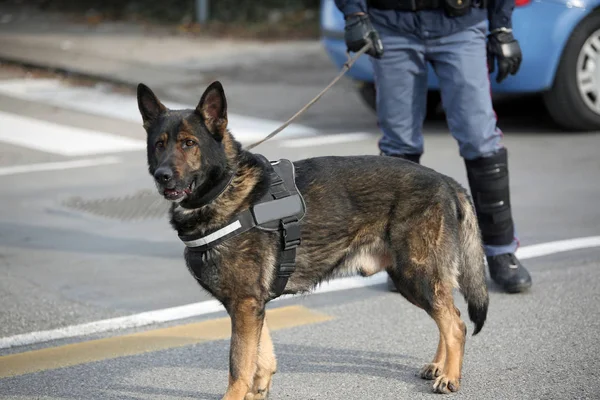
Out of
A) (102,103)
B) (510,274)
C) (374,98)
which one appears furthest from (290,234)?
(102,103)

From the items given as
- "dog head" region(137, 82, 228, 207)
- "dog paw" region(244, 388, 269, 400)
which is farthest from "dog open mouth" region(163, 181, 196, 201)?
"dog paw" region(244, 388, 269, 400)

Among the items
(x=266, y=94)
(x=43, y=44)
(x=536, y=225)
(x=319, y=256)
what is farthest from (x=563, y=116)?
(x=43, y=44)

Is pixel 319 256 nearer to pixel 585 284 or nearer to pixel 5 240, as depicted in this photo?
pixel 585 284

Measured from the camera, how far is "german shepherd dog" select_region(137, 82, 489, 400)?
415 centimetres

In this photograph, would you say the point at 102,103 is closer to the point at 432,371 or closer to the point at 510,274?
the point at 510,274

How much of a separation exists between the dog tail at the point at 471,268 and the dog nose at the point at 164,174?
131cm

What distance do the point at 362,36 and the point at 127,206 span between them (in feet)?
9.03

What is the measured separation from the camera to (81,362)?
15.9ft

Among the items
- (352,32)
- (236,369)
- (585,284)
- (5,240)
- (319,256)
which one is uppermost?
(352,32)

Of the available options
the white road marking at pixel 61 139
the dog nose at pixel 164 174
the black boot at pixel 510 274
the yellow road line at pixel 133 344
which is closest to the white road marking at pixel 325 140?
the white road marking at pixel 61 139

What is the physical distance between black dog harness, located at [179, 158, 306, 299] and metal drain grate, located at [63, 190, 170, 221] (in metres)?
3.20

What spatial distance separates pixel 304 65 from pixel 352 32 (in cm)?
768

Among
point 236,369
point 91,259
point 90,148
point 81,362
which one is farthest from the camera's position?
point 90,148

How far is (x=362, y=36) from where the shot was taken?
18.4ft
